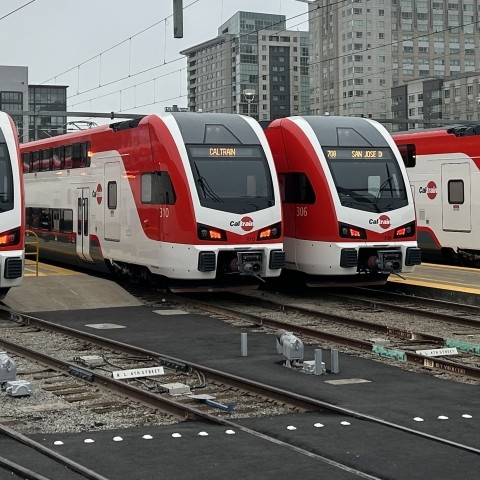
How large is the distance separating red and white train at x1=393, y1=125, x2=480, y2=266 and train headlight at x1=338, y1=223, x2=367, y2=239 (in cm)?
493

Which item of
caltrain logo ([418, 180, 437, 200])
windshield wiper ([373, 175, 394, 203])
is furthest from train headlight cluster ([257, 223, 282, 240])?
caltrain logo ([418, 180, 437, 200])

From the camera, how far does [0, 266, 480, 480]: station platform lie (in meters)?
6.88

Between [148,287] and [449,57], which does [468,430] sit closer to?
[148,287]

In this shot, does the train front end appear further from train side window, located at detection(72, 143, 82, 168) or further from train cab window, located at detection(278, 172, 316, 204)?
train side window, located at detection(72, 143, 82, 168)

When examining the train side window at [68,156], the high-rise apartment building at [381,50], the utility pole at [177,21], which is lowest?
the train side window at [68,156]

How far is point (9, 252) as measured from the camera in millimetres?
15164

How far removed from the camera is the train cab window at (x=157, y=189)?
1666cm

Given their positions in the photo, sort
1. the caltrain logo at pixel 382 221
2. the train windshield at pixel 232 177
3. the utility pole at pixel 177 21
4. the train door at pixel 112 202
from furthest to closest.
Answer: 1. the train door at pixel 112 202
2. the utility pole at pixel 177 21
3. the caltrain logo at pixel 382 221
4. the train windshield at pixel 232 177

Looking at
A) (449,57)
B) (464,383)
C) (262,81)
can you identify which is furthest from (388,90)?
(464,383)

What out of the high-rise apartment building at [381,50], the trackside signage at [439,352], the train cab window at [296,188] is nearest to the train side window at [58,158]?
the train cab window at [296,188]

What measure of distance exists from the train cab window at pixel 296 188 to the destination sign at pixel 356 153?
25.4 inches

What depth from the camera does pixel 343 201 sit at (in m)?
17.4

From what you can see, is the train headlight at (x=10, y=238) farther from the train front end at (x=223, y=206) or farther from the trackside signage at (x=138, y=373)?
the trackside signage at (x=138, y=373)

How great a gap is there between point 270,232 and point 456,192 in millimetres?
7315
